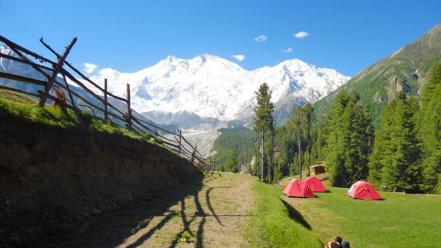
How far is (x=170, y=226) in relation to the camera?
14094mm

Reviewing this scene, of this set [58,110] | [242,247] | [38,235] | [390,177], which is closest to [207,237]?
[242,247]

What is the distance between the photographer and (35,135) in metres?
12.9

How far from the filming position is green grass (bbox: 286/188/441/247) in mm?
21484

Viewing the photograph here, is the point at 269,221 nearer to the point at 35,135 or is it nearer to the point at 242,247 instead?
the point at 242,247

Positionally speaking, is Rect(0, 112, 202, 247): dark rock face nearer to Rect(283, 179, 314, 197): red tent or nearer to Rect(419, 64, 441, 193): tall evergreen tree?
Rect(283, 179, 314, 197): red tent

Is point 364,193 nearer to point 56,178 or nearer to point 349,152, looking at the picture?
point 349,152

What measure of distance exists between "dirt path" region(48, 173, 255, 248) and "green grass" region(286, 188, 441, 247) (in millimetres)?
7713

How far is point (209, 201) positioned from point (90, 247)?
1081 cm

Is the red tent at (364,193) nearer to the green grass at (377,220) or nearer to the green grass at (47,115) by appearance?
the green grass at (377,220)

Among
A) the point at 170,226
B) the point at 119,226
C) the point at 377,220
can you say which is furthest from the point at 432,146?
the point at 119,226

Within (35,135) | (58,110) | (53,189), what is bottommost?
(53,189)

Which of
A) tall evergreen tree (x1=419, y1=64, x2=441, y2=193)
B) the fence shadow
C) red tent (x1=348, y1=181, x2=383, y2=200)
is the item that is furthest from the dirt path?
tall evergreen tree (x1=419, y1=64, x2=441, y2=193)

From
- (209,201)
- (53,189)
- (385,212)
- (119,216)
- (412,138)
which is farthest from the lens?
(412,138)

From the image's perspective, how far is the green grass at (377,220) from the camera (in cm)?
2148
